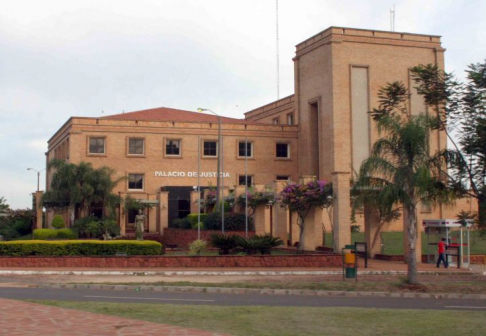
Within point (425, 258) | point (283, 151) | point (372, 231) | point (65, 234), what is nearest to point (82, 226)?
point (65, 234)

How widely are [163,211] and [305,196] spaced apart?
22.1 meters

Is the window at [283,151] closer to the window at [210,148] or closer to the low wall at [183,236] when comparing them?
the window at [210,148]

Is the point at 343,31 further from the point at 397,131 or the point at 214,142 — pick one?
the point at 397,131

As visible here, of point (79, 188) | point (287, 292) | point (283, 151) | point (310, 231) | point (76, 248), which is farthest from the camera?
point (283, 151)

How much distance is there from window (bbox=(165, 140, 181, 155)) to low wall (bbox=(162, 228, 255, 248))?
1182 centimetres

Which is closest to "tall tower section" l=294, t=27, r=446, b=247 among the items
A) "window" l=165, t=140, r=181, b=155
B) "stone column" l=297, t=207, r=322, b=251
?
"window" l=165, t=140, r=181, b=155

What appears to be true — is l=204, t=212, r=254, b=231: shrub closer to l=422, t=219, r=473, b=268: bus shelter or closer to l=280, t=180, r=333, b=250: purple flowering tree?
l=280, t=180, r=333, b=250: purple flowering tree

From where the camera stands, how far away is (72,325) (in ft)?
36.9

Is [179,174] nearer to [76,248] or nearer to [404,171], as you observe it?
[76,248]

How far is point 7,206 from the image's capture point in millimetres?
81250

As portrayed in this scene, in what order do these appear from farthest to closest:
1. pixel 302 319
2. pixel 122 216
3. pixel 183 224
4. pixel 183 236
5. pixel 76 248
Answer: pixel 122 216 → pixel 183 224 → pixel 183 236 → pixel 76 248 → pixel 302 319

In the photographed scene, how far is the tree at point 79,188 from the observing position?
49.5 metres

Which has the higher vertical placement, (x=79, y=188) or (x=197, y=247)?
(x=79, y=188)

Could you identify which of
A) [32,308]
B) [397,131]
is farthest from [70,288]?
[397,131]
